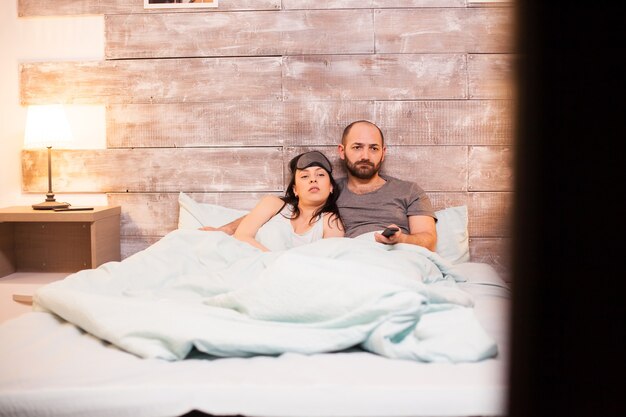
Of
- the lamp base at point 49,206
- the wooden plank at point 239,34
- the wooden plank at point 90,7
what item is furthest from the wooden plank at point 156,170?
the wooden plank at point 90,7

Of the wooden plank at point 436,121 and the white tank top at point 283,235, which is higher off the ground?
the wooden plank at point 436,121

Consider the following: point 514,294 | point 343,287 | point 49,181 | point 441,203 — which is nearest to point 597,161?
point 514,294

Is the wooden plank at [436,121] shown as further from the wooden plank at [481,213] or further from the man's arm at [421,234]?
the man's arm at [421,234]

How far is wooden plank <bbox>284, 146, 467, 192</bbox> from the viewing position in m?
2.58

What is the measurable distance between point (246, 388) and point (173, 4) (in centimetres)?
215

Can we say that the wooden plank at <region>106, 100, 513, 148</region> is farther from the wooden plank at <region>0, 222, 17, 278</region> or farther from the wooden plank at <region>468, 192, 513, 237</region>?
the wooden plank at <region>0, 222, 17, 278</region>

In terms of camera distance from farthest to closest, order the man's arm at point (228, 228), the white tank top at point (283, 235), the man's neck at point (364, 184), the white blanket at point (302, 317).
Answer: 1. the man's neck at point (364, 184)
2. the man's arm at point (228, 228)
3. the white tank top at point (283, 235)
4. the white blanket at point (302, 317)

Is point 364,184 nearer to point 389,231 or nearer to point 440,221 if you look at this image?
point 440,221

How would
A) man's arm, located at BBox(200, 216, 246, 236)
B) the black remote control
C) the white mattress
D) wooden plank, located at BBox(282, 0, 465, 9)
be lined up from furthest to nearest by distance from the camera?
wooden plank, located at BBox(282, 0, 465, 9) → man's arm, located at BBox(200, 216, 246, 236) → the black remote control → the white mattress

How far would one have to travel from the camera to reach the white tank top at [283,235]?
222cm

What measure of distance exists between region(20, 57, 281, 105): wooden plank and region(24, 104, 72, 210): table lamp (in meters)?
0.19

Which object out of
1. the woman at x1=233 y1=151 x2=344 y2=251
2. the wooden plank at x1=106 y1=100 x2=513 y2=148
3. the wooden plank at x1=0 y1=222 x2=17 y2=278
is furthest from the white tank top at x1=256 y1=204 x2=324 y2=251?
the wooden plank at x1=0 y1=222 x2=17 y2=278

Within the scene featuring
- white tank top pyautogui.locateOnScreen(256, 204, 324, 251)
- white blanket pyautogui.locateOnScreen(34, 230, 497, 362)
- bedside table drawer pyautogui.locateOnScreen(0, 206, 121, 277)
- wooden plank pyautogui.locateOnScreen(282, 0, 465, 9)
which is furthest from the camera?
bedside table drawer pyautogui.locateOnScreen(0, 206, 121, 277)

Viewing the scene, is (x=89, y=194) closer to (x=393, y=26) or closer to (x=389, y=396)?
(x=393, y=26)
